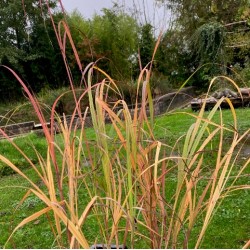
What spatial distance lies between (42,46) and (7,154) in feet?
37.3

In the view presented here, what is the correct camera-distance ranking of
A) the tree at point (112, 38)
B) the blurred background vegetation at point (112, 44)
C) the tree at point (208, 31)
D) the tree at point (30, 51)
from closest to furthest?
the tree at point (208, 31) → the tree at point (112, 38) → the blurred background vegetation at point (112, 44) → the tree at point (30, 51)

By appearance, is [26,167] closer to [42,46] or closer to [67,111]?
[67,111]

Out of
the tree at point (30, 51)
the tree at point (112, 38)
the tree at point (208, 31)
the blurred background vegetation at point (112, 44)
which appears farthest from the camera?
the tree at point (30, 51)

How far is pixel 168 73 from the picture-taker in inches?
668

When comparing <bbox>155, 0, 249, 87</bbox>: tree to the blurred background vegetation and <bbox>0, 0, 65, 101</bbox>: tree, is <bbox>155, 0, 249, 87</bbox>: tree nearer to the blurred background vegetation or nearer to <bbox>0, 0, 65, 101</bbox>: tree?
the blurred background vegetation

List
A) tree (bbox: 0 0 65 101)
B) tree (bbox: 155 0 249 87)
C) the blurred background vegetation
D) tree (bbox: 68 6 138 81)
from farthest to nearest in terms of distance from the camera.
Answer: tree (bbox: 0 0 65 101) < the blurred background vegetation < tree (bbox: 68 6 138 81) < tree (bbox: 155 0 249 87)

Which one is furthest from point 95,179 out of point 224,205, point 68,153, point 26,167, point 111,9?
point 111,9

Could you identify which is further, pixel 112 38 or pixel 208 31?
pixel 112 38

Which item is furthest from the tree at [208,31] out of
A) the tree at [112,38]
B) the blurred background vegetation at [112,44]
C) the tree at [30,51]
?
the tree at [30,51]

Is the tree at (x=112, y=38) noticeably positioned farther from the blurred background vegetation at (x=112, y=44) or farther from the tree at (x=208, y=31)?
the tree at (x=208, y=31)

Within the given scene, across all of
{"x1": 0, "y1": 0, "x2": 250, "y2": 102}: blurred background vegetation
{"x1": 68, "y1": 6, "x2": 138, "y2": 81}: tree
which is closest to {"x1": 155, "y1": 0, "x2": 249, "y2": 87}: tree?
{"x1": 0, "y1": 0, "x2": 250, "y2": 102}: blurred background vegetation

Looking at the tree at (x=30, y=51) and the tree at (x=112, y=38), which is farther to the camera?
the tree at (x=30, y=51)

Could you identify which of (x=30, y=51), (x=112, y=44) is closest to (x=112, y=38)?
(x=112, y=44)

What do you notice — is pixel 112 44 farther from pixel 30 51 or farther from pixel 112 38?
pixel 30 51
